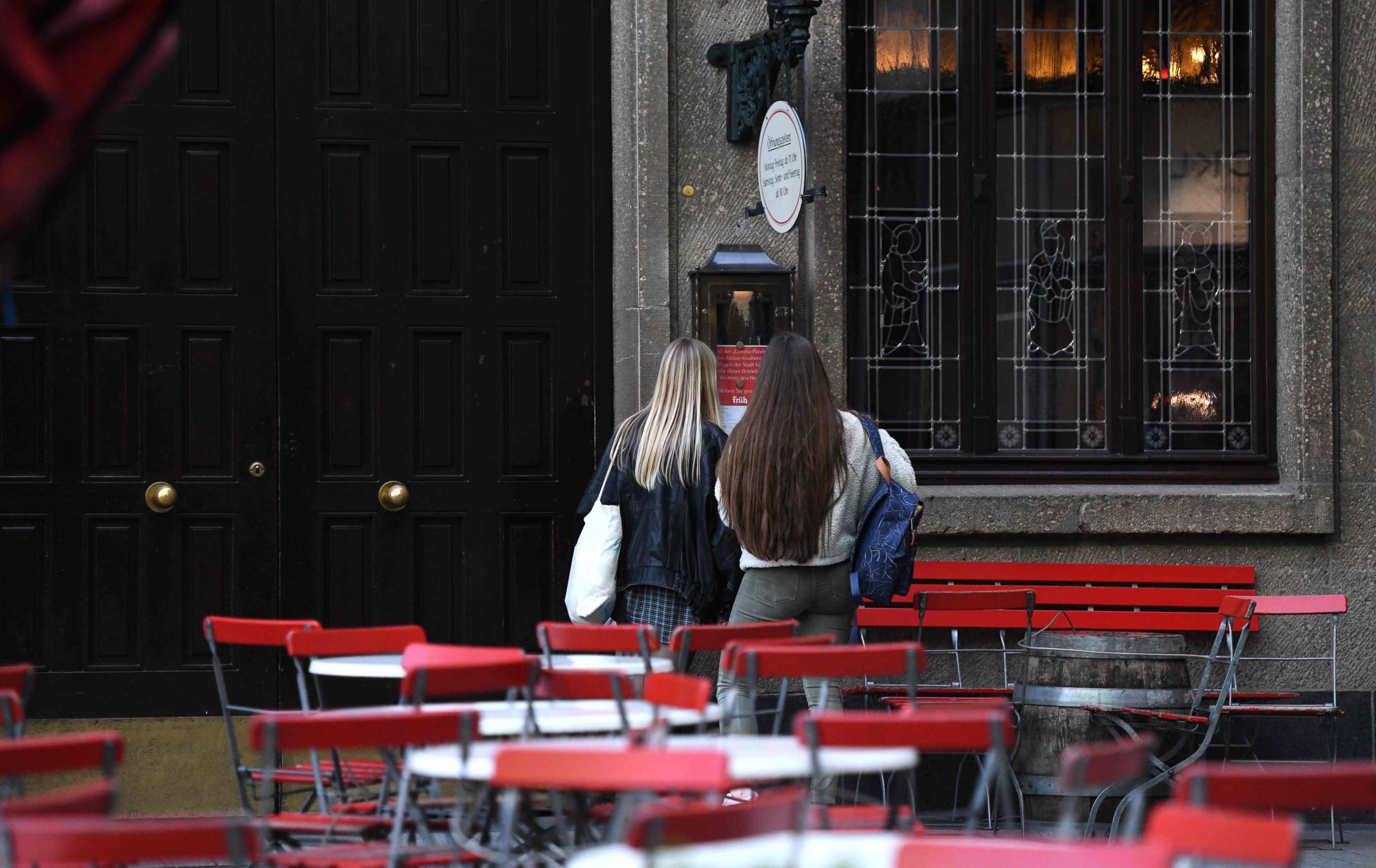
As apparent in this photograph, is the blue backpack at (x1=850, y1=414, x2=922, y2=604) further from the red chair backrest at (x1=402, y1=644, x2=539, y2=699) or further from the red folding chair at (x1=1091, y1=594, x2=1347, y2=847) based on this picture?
the red chair backrest at (x1=402, y1=644, x2=539, y2=699)

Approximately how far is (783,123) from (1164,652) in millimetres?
2782

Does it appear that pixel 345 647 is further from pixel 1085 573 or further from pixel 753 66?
pixel 1085 573

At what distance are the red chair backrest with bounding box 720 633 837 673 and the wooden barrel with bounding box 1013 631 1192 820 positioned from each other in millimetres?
1884

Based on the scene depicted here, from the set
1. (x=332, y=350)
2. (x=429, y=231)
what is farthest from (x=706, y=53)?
(x=332, y=350)

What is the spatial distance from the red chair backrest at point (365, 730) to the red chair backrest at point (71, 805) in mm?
485

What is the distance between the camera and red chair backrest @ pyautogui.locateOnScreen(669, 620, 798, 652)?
545cm

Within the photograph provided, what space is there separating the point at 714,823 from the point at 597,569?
4.12 metres

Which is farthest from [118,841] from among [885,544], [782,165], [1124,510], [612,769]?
[1124,510]

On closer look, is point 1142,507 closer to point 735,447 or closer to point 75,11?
point 735,447

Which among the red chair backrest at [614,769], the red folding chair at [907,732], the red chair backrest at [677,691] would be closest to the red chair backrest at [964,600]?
the red chair backrest at [677,691]

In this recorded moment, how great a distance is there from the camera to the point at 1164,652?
7.15 meters

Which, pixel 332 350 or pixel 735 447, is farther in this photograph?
pixel 332 350

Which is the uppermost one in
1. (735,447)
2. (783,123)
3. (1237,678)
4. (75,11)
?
(783,123)

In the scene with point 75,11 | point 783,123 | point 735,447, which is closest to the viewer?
point 75,11
